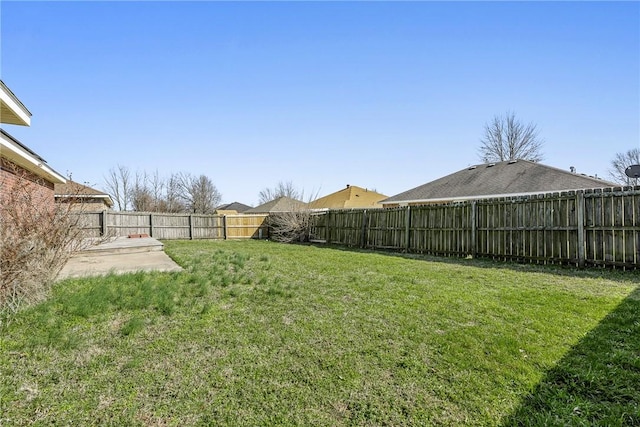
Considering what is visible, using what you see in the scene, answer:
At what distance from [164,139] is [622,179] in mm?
43247

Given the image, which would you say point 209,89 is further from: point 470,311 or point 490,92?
point 470,311

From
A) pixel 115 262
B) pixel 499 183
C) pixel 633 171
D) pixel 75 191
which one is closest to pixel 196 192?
pixel 115 262

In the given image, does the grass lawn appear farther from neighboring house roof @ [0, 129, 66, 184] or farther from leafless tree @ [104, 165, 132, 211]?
leafless tree @ [104, 165, 132, 211]

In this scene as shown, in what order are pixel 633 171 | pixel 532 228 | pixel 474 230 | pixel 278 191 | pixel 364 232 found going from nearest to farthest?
pixel 532 228 < pixel 633 171 < pixel 474 230 < pixel 364 232 < pixel 278 191

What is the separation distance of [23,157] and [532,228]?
12102mm

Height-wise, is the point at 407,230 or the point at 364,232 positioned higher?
the point at 407,230

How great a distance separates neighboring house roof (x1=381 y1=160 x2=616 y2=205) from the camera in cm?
1237

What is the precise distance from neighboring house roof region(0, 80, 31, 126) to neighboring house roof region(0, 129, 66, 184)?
1.39 feet

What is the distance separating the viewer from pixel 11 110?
19.1ft

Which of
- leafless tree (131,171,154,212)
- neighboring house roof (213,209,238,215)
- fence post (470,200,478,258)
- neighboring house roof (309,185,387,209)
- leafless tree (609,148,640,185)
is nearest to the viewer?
fence post (470,200,478,258)

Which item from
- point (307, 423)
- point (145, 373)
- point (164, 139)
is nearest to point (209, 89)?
point (164, 139)

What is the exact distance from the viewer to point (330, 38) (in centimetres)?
898

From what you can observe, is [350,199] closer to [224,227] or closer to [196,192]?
[224,227]

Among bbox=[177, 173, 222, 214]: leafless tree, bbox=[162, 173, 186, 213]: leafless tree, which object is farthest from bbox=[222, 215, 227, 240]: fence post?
bbox=[177, 173, 222, 214]: leafless tree
